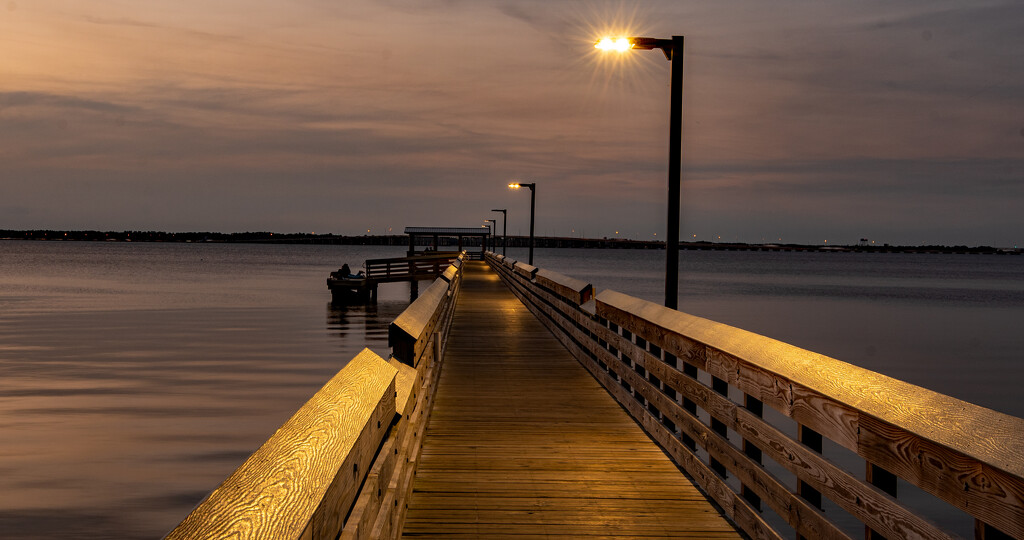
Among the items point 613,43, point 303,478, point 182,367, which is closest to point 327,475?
point 303,478

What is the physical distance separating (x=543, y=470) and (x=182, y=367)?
20.2m

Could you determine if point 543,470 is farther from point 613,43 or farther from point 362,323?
point 362,323

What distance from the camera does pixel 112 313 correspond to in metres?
42.2

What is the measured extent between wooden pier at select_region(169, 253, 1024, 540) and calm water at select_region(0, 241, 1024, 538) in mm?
5725

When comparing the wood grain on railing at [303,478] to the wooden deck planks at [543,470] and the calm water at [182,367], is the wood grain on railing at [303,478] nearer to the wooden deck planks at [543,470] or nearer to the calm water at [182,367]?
the wooden deck planks at [543,470]

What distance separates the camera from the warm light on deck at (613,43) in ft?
31.8

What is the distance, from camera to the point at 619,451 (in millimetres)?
7340

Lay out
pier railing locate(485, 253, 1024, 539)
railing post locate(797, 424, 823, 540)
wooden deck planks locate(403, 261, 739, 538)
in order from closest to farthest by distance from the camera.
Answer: pier railing locate(485, 253, 1024, 539) → railing post locate(797, 424, 823, 540) → wooden deck planks locate(403, 261, 739, 538)

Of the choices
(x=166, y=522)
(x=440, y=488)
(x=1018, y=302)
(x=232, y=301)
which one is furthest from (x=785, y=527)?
(x=1018, y=302)

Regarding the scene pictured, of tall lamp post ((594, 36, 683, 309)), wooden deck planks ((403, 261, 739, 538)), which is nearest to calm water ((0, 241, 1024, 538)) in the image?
wooden deck planks ((403, 261, 739, 538))

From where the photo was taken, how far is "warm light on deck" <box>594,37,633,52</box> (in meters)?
9.70

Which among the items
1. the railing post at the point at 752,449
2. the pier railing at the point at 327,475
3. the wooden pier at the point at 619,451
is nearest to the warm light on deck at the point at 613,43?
the wooden pier at the point at 619,451

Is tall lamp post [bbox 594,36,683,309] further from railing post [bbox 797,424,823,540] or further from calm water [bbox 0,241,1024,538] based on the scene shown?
calm water [bbox 0,241,1024,538]

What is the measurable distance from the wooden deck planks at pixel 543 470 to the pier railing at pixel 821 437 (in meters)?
0.31
